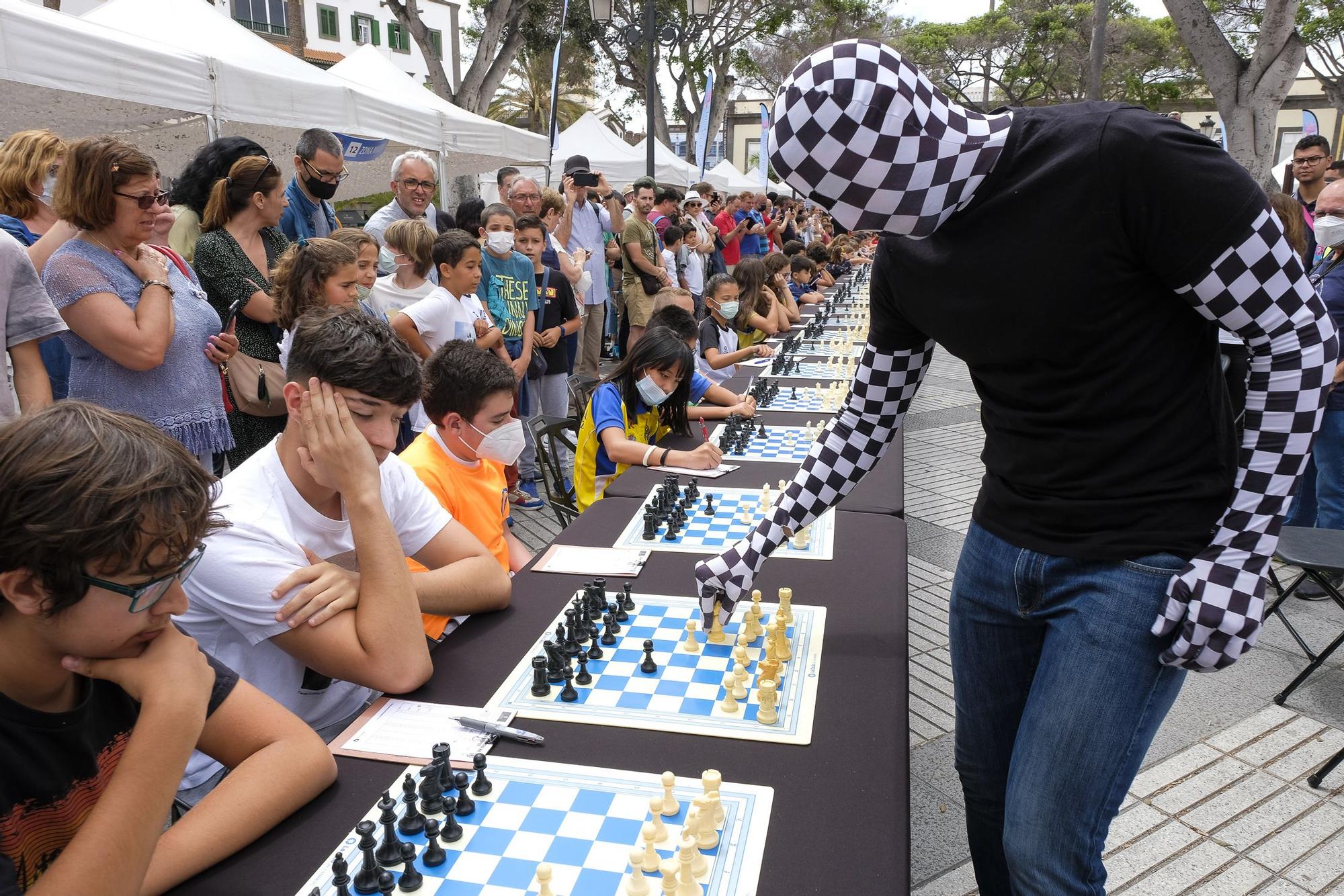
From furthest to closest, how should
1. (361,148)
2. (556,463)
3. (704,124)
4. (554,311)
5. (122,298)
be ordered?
1. (704,124)
2. (361,148)
3. (554,311)
4. (556,463)
5. (122,298)

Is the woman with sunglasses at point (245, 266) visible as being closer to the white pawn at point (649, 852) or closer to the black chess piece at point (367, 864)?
the black chess piece at point (367, 864)

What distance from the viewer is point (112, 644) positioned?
48.1 inches

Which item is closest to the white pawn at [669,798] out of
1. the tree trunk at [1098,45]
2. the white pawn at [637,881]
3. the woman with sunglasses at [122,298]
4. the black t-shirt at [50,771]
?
the white pawn at [637,881]

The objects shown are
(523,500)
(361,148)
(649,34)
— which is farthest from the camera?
(649,34)

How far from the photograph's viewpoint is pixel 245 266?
3.83 meters

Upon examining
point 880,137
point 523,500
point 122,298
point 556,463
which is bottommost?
point 523,500

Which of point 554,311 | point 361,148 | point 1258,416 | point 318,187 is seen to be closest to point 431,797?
point 1258,416

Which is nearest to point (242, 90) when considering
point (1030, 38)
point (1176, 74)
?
point (1030, 38)

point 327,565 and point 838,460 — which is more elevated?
point 838,460

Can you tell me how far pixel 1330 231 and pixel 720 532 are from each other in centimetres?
326

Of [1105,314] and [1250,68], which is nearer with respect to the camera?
[1105,314]

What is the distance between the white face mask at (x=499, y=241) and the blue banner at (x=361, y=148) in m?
4.17

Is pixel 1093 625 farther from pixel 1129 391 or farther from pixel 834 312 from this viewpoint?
pixel 834 312

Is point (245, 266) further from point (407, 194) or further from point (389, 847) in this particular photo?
point (389, 847)
